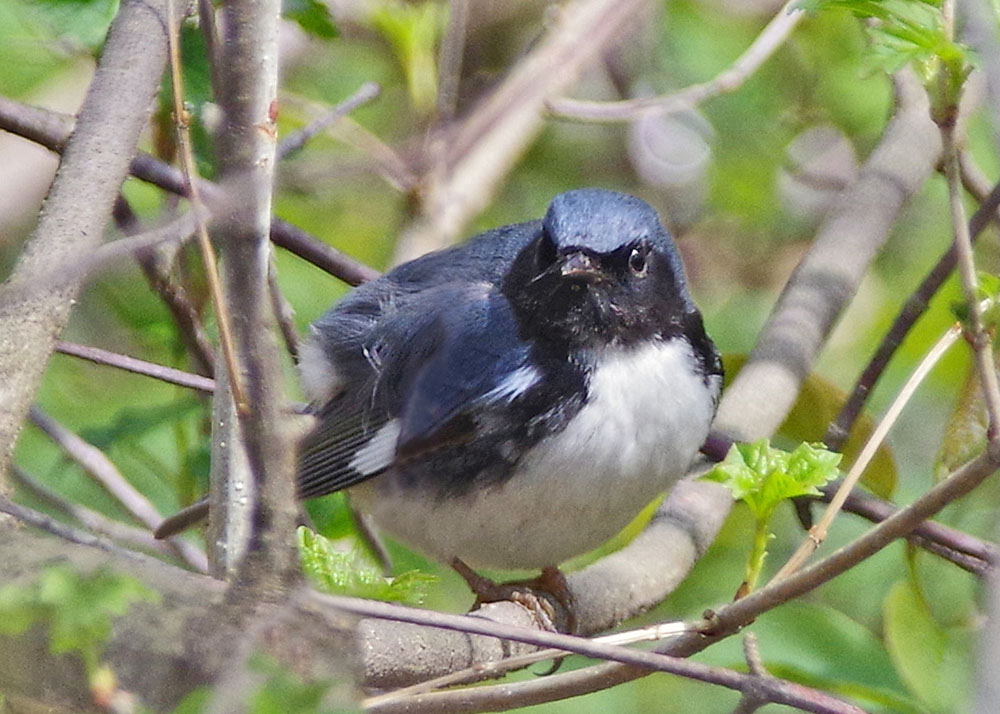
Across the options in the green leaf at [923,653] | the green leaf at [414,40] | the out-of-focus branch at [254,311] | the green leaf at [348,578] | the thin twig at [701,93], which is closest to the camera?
the out-of-focus branch at [254,311]

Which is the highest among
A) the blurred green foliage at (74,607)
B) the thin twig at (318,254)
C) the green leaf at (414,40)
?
the green leaf at (414,40)

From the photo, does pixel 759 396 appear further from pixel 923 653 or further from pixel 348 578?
pixel 348 578

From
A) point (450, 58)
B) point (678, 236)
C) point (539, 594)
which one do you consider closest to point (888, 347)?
point (539, 594)

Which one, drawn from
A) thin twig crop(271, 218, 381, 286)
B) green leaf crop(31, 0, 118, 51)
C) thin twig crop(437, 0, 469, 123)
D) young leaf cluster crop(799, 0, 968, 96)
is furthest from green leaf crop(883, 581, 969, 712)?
thin twig crop(437, 0, 469, 123)

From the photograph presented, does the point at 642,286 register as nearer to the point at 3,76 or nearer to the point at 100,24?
the point at 100,24

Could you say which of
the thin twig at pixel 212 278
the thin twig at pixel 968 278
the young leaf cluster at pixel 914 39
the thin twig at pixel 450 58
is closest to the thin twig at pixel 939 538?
the thin twig at pixel 968 278

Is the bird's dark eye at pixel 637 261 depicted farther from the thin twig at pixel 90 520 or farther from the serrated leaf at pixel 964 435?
the thin twig at pixel 90 520
